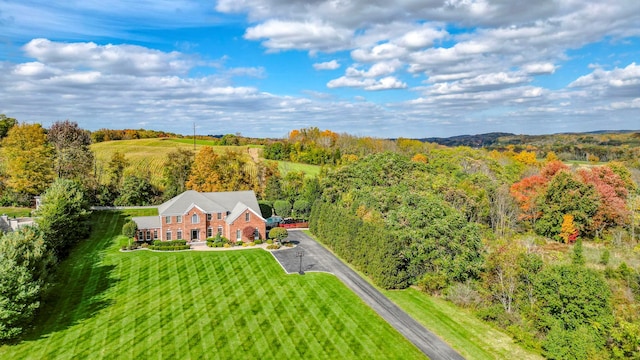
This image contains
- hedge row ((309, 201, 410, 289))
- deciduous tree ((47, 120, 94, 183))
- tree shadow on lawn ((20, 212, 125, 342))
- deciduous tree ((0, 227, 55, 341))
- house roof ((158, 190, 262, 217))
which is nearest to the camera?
deciduous tree ((0, 227, 55, 341))

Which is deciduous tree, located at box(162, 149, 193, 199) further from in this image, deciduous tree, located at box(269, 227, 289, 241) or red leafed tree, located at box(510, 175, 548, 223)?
red leafed tree, located at box(510, 175, 548, 223)

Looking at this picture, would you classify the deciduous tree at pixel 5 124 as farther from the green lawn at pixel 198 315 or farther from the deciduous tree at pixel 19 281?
the deciduous tree at pixel 19 281

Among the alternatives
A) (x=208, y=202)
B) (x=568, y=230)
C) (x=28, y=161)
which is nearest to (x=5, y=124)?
(x=28, y=161)

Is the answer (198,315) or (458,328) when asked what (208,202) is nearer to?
(198,315)

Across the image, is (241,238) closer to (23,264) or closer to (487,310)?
(23,264)

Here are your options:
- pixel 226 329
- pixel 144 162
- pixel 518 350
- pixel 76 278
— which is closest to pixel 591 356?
pixel 518 350

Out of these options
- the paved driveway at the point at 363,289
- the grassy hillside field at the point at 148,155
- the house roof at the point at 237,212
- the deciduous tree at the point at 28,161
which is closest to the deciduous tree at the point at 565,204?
the paved driveway at the point at 363,289

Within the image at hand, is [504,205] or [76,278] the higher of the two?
[504,205]

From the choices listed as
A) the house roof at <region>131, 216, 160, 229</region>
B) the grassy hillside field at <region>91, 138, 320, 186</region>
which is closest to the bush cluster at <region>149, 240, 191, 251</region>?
the house roof at <region>131, 216, 160, 229</region>
